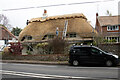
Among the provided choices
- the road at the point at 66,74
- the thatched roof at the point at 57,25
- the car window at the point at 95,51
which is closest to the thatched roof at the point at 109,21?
the thatched roof at the point at 57,25

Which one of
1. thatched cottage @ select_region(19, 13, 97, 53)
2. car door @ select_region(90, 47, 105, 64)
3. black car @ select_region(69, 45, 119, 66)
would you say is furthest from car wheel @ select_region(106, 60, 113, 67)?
thatched cottage @ select_region(19, 13, 97, 53)

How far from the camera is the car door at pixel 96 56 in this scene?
42.1 feet

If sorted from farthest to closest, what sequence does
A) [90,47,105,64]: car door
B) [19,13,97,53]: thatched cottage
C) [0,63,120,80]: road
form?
[19,13,97,53]: thatched cottage < [90,47,105,64]: car door < [0,63,120,80]: road

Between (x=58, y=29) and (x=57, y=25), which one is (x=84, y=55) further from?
(x=57, y=25)

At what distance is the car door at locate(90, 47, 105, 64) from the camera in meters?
12.8

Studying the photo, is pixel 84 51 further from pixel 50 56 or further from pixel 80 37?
pixel 80 37

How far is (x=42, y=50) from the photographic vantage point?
69.4 ft

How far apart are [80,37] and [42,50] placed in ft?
21.9

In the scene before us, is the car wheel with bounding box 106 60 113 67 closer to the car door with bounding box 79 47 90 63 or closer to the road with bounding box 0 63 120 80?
the car door with bounding box 79 47 90 63

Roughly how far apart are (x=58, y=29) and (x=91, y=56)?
42.7ft

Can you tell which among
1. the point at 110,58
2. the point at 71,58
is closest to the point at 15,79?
the point at 71,58

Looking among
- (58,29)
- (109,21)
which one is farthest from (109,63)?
(109,21)

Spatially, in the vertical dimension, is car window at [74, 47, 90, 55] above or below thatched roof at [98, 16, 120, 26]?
below

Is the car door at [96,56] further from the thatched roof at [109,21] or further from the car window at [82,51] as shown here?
the thatched roof at [109,21]
